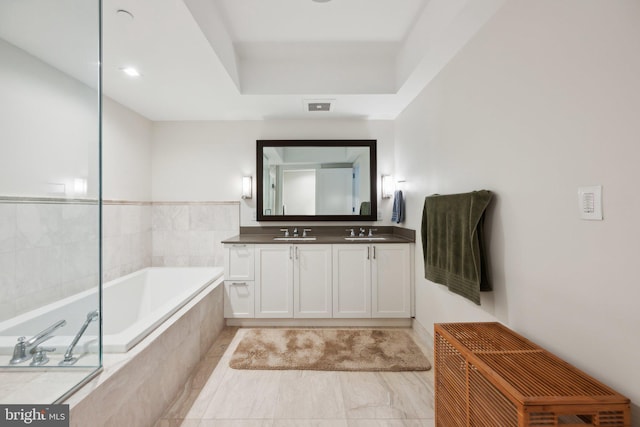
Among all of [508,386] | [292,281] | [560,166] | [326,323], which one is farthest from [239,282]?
[560,166]

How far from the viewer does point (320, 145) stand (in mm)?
3311

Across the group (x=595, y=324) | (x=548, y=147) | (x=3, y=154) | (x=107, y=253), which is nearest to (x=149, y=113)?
(x=107, y=253)

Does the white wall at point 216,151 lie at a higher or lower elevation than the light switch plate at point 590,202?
higher

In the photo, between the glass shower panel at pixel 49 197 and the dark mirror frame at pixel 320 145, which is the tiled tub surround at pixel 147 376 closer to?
the glass shower panel at pixel 49 197

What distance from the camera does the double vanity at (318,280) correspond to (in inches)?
112

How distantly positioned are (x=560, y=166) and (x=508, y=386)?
852 mm

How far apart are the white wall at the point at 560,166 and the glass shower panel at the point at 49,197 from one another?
6.57ft

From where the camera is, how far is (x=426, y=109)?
2.42m

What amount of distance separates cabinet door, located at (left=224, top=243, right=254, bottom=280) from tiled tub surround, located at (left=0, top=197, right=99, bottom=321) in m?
1.50

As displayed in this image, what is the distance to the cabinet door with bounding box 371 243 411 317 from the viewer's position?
2.84 metres

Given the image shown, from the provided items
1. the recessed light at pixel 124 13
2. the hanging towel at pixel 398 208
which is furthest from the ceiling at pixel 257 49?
the hanging towel at pixel 398 208

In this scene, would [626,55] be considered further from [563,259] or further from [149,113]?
[149,113]

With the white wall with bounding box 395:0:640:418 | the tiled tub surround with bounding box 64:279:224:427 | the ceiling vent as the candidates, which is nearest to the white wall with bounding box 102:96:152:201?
the tiled tub surround with bounding box 64:279:224:427

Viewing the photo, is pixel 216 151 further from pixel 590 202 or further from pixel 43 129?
pixel 590 202
